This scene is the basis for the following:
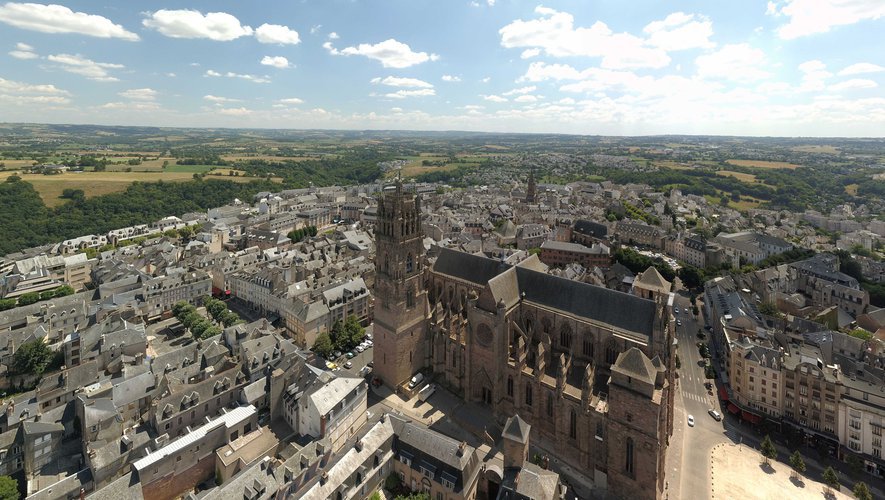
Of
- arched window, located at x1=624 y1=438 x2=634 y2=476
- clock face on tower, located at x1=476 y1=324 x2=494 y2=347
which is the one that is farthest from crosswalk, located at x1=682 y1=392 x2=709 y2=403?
clock face on tower, located at x1=476 y1=324 x2=494 y2=347

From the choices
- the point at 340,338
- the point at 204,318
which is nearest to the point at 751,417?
the point at 340,338

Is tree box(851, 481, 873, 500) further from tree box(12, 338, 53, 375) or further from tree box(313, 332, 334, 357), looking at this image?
tree box(12, 338, 53, 375)

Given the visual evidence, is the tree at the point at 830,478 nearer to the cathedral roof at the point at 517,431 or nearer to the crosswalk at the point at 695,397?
the crosswalk at the point at 695,397

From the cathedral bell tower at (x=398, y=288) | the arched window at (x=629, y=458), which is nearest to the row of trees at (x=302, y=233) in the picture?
the cathedral bell tower at (x=398, y=288)

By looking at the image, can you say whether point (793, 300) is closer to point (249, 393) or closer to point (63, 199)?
point (249, 393)

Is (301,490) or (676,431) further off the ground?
(301,490)

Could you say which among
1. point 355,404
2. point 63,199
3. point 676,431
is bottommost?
point 676,431

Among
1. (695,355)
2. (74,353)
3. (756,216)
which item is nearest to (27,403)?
(74,353)
